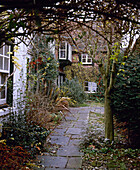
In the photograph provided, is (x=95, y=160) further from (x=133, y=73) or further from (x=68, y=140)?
(x=133, y=73)

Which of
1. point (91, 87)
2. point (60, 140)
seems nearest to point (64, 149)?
point (60, 140)

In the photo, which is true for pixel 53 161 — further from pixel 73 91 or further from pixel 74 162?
pixel 73 91

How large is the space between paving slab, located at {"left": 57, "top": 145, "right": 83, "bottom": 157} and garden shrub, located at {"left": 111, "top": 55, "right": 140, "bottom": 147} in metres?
1.40

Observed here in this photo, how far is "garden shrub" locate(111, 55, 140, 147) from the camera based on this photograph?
15.8 feet

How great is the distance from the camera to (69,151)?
464 centimetres

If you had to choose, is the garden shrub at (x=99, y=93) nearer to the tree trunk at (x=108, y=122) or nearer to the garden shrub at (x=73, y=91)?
the garden shrub at (x=73, y=91)

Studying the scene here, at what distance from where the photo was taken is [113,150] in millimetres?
4633

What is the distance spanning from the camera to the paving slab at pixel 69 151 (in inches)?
175

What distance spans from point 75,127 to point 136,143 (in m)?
2.37

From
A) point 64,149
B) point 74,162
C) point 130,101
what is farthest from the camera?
point 130,101

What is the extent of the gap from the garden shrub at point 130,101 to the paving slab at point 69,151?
4.59 feet

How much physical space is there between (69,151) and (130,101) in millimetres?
1858

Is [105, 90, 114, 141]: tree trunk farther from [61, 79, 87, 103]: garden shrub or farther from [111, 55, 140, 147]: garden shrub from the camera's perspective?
[61, 79, 87, 103]: garden shrub

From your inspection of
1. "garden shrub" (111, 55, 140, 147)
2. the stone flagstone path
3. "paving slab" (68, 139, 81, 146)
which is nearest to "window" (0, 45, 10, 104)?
the stone flagstone path
